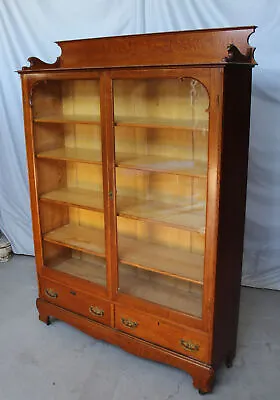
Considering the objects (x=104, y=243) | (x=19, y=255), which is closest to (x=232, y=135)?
(x=104, y=243)

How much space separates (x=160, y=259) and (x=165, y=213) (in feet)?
0.87

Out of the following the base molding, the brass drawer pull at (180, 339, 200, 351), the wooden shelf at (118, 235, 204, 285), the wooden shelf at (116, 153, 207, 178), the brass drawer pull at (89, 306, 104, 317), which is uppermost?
the wooden shelf at (116, 153, 207, 178)

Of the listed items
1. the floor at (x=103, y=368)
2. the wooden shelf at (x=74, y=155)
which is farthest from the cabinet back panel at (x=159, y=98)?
the floor at (x=103, y=368)

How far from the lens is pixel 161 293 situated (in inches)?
84.7

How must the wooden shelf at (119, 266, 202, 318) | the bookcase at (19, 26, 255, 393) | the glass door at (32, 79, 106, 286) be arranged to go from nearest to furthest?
the bookcase at (19, 26, 255, 393) < the wooden shelf at (119, 266, 202, 318) < the glass door at (32, 79, 106, 286)

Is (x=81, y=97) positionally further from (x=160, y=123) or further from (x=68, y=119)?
(x=160, y=123)

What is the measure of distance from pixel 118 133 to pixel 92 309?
1.00 m

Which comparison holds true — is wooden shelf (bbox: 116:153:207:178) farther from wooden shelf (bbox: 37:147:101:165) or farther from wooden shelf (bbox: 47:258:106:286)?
wooden shelf (bbox: 47:258:106:286)

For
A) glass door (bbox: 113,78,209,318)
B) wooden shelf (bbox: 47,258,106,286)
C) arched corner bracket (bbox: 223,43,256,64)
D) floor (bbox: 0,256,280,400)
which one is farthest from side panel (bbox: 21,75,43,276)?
arched corner bracket (bbox: 223,43,256,64)

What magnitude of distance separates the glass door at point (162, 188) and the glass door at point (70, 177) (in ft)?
0.57

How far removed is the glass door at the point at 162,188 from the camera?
189 cm

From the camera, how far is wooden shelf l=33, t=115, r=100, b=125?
2.12m

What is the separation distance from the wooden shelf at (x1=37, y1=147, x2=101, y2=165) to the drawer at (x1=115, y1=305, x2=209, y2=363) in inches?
31.8

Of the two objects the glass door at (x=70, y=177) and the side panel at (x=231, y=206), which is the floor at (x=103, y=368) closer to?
the side panel at (x=231, y=206)
